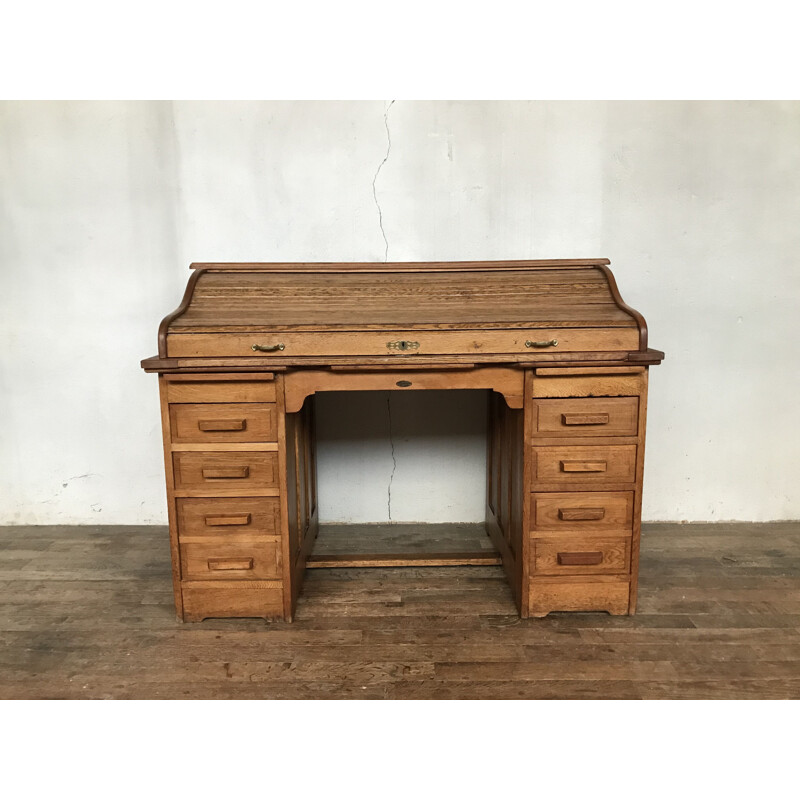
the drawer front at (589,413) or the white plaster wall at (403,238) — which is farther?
the white plaster wall at (403,238)

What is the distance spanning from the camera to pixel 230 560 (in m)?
2.70

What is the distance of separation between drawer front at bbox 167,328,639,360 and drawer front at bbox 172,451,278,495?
40 cm

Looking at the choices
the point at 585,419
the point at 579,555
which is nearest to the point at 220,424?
the point at 585,419

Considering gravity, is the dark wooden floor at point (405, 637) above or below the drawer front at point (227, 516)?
below

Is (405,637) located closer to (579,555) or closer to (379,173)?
(579,555)

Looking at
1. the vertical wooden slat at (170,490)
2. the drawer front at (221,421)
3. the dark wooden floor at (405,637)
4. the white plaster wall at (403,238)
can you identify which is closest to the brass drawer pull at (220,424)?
the drawer front at (221,421)

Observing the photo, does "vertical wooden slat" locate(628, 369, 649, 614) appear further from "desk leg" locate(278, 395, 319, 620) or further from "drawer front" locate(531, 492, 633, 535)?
"desk leg" locate(278, 395, 319, 620)

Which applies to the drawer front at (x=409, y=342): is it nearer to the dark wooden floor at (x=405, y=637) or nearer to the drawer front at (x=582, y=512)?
the drawer front at (x=582, y=512)

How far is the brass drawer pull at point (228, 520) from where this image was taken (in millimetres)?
2654

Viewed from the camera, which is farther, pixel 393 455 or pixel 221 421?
pixel 393 455

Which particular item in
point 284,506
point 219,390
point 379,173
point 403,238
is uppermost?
point 379,173

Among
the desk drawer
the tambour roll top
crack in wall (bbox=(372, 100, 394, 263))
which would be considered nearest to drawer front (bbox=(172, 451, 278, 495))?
the desk drawer

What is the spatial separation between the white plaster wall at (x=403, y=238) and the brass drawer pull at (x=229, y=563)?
1.08 m

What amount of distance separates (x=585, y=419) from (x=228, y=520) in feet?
4.81
